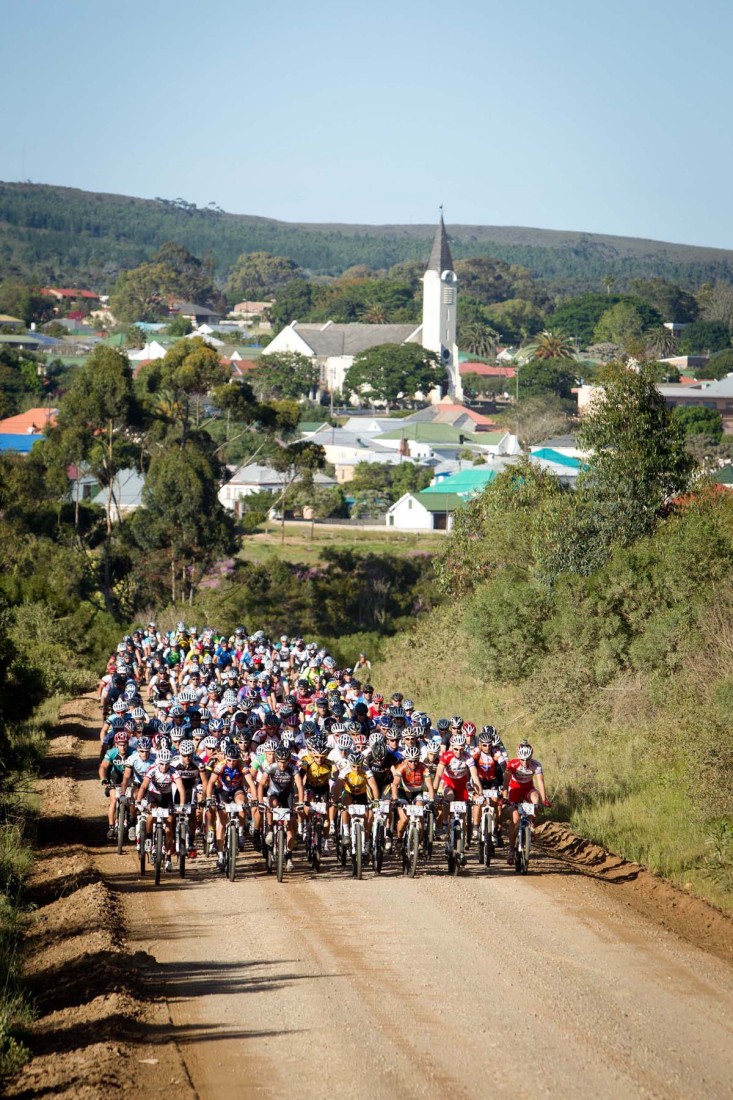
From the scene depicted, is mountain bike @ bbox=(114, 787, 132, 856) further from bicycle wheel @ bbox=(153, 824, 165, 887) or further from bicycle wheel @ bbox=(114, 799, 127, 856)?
bicycle wheel @ bbox=(153, 824, 165, 887)

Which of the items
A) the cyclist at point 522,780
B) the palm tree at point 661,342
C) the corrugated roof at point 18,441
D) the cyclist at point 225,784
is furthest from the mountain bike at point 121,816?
the palm tree at point 661,342

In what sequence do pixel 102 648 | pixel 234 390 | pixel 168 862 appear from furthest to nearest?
pixel 234 390, pixel 102 648, pixel 168 862

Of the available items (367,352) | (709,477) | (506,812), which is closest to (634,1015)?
(506,812)

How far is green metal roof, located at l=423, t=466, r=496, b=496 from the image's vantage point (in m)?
94.4

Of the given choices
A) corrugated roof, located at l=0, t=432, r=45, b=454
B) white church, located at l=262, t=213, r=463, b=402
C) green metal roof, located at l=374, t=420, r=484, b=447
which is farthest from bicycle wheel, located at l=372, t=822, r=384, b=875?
white church, located at l=262, t=213, r=463, b=402

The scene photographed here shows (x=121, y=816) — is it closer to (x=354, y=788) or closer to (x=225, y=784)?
(x=225, y=784)

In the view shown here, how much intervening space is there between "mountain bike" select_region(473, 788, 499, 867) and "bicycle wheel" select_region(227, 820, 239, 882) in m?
2.77

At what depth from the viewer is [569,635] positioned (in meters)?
30.0

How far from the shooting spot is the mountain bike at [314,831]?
17.6 m

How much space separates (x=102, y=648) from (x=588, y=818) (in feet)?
99.1

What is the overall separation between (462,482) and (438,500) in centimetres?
646

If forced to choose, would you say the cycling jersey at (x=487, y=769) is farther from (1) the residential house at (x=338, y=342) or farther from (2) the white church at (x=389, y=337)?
(1) the residential house at (x=338, y=342)

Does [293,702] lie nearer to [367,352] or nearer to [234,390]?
[234,390]

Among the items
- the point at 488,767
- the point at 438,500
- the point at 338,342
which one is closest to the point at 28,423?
the point at 438,500
